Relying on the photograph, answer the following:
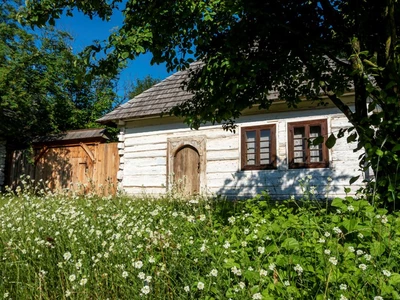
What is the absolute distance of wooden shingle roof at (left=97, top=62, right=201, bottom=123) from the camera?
10.7m

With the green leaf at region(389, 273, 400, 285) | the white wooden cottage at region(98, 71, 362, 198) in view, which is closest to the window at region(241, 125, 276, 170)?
the white wooden cottage at region(98, 71, 362, 198)

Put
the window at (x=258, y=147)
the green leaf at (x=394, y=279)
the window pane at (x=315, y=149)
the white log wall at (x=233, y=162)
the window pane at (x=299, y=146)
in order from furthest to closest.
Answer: the window at (x=258, y=147), the window pane at (x=299, y=146), the window pane at (x=315, y=149), the white log wall at (x=233, y=162), the green leaf at (x=394, y=279)

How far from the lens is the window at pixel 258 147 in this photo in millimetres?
9242

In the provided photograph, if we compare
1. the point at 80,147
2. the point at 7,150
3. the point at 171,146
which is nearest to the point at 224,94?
the point at 171,146

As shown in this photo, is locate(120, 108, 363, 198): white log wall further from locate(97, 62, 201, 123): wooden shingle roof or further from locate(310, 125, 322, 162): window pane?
locate(97, 62, 201, 123): wooden shingle roof

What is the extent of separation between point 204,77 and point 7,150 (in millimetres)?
13709

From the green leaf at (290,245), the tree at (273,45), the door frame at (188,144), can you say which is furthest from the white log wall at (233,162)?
the green leaf at (290,245)

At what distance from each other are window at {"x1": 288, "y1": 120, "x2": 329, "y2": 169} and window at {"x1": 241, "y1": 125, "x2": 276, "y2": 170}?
1.65 feet

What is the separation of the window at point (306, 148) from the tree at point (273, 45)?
441 cm

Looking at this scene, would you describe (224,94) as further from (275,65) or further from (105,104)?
(105,104)

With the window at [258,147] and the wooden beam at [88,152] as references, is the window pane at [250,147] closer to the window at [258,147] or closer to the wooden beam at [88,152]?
the window at [258,147]

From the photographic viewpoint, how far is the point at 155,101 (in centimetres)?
1127

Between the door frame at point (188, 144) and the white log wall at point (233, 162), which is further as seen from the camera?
the door frame at point (188, 144)

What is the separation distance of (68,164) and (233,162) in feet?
23.5
